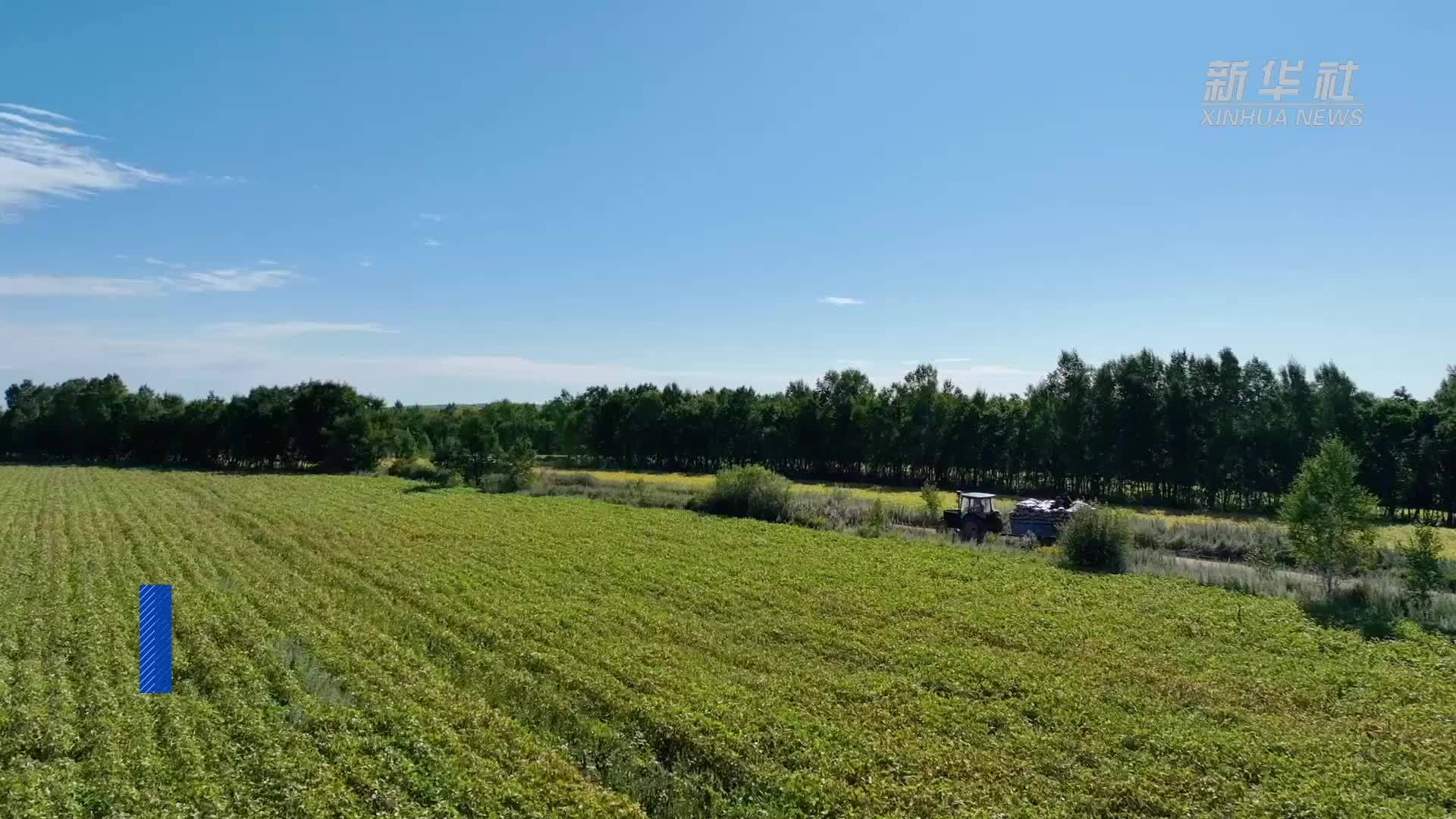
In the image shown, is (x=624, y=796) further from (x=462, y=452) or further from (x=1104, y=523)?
(x=462, y=452)

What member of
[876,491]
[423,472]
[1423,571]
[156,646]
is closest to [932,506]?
[1423,571]

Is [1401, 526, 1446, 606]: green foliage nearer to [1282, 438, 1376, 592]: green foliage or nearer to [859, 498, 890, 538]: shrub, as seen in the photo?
[1282, 438, 1376, 592]: green foliage

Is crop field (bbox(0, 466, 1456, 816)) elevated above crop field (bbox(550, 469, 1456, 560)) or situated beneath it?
situated beneath

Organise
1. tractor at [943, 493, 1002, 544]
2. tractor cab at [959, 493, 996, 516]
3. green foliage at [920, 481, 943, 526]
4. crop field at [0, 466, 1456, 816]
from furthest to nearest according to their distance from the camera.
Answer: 1. green foliage at [920, 481, 943, 526]
2. tractor cab at [959, 493, 996, 516]
3. tractor at [943, 493, 1002, 544]
4. crop field at [0, 466, 1456, 816]

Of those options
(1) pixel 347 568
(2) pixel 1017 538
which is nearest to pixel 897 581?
(2) pixel 1017 538

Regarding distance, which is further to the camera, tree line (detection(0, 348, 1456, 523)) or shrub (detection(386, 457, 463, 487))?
shrub (detection(386, 457, 463, 487))

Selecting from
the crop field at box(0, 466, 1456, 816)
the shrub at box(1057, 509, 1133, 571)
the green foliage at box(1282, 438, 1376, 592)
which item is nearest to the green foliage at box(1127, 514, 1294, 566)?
the shrub at box(1057, 509, 1133, 571)
